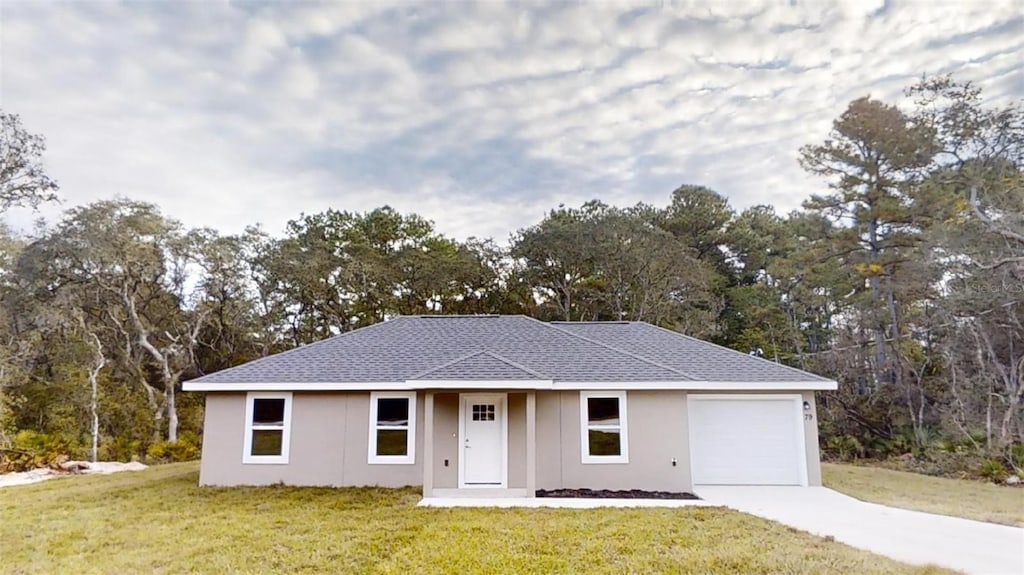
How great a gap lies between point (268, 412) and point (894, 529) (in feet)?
36.3

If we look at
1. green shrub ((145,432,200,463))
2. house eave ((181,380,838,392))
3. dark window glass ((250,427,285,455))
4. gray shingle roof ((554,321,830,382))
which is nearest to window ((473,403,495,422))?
house eave ((181,380,838,392))

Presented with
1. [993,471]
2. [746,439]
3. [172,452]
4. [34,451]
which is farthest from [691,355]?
[34,451]

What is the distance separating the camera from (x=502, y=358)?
10.8 metres

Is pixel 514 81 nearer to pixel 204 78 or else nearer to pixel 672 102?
pixel 672 102

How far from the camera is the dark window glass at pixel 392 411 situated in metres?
11.1

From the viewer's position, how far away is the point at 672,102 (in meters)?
12.9

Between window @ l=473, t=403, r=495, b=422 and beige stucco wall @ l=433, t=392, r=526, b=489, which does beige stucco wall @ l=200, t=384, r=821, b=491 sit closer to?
beige stucco wall @ l=433, t=392, r=526, b=489

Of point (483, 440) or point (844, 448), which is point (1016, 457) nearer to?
point (844, 448)

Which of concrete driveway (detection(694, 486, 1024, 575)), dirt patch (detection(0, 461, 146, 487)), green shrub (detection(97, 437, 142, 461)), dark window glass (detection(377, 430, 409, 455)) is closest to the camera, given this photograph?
concrete driveway (detection(694, 486, 1024, 575))

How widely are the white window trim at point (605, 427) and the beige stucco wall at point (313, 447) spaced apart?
333 centimetres

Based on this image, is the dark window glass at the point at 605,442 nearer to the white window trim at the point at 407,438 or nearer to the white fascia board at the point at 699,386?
the white fascia board at the point at 699,386

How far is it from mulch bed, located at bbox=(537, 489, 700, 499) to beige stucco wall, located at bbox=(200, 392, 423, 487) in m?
2.73

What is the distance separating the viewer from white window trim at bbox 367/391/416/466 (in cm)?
1090

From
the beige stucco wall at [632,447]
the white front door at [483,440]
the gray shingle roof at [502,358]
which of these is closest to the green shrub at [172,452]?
the gray shingle roof at [502,358]
